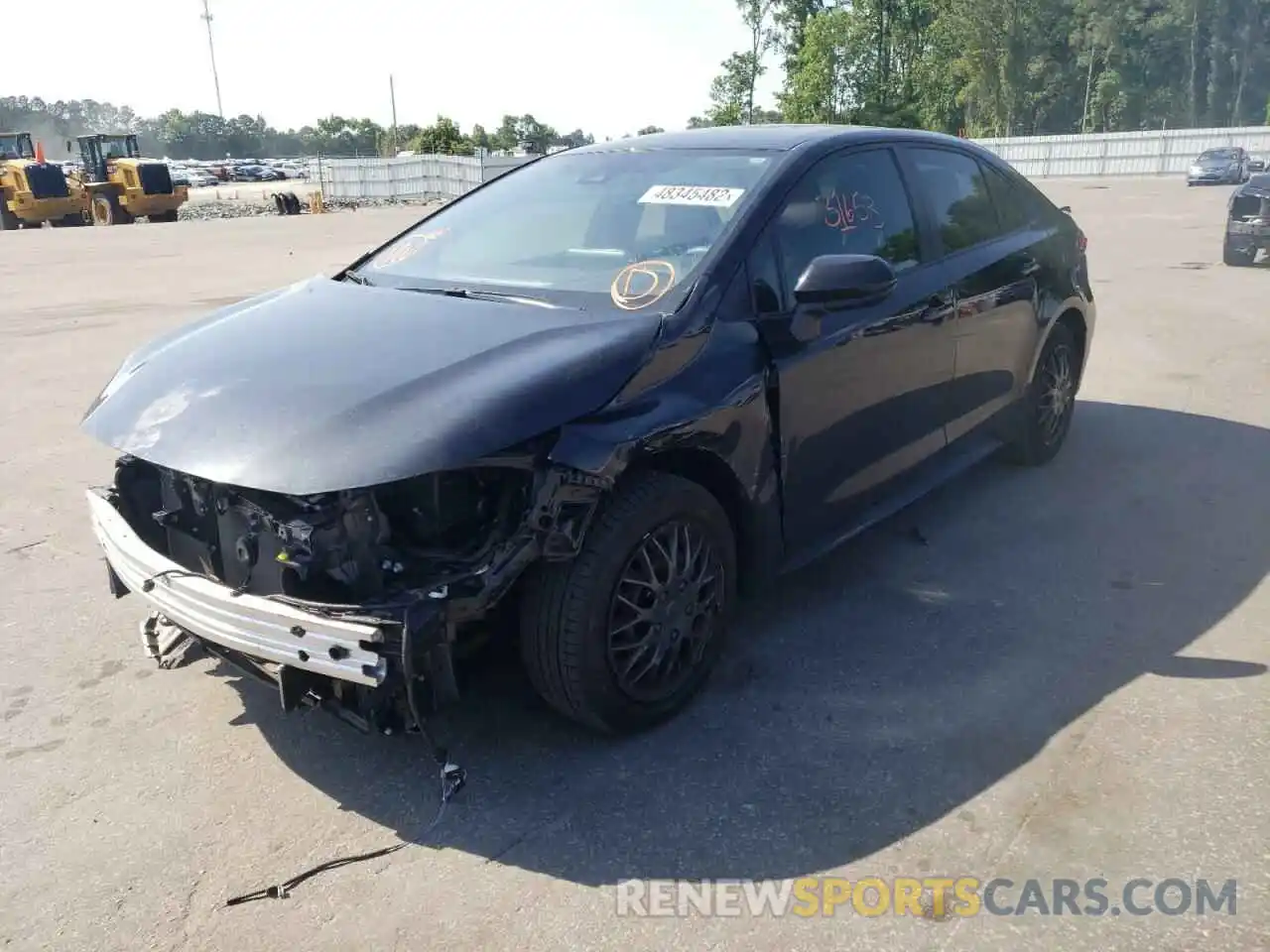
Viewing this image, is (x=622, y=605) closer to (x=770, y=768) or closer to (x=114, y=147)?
(x=770, y=768)

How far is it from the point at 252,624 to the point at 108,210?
32280mm

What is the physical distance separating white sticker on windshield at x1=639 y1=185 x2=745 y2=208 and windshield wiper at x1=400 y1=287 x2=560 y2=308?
2.14 feet

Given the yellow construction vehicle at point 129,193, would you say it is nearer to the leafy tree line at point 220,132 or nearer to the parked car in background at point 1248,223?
the parked car in background at point 1248,223

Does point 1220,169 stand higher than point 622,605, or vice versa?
point 1220,169

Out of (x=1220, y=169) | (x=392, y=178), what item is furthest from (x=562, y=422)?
(x=1220, y=169)

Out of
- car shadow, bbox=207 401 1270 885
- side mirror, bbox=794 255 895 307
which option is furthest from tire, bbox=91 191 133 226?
side mirror, bbox=794 255 895 307

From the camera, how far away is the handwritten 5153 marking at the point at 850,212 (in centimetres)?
380

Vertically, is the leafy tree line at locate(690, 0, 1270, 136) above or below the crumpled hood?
above

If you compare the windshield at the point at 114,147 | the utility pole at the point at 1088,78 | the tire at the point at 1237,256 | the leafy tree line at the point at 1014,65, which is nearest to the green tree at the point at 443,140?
the windshield at the point at 114,147

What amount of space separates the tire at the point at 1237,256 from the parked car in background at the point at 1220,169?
2376 centimetres

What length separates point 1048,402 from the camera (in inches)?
215

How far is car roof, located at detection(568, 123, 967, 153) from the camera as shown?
12.8ft

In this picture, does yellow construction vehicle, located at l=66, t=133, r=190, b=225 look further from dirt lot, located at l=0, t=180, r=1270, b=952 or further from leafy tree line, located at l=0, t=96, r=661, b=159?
leafy tree line, located at l=0, t=96, r=661, b=159

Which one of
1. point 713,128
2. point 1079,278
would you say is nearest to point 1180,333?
point 1079,278
